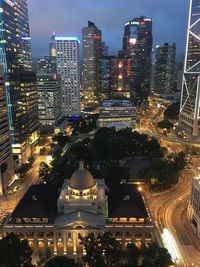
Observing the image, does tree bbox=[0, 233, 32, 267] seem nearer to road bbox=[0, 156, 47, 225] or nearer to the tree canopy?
the tree canopy

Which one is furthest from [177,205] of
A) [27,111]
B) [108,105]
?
[108,105]

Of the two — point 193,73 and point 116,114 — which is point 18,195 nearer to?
point 116,114

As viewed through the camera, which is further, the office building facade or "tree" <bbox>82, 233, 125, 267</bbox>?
the office building facade

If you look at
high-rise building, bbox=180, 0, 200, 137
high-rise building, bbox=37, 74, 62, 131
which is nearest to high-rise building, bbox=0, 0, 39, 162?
high-rise building, bbox=37, 74, 62, 131

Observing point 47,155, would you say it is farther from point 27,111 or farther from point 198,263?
point 198,263

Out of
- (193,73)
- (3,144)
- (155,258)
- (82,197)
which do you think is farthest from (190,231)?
(193,73)

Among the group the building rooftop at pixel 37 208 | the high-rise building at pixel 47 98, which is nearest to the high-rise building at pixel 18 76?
the building rooftop at pixel 37 208

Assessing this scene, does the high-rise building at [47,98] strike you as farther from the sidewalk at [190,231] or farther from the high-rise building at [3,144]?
the sidewalk at [190,231]
